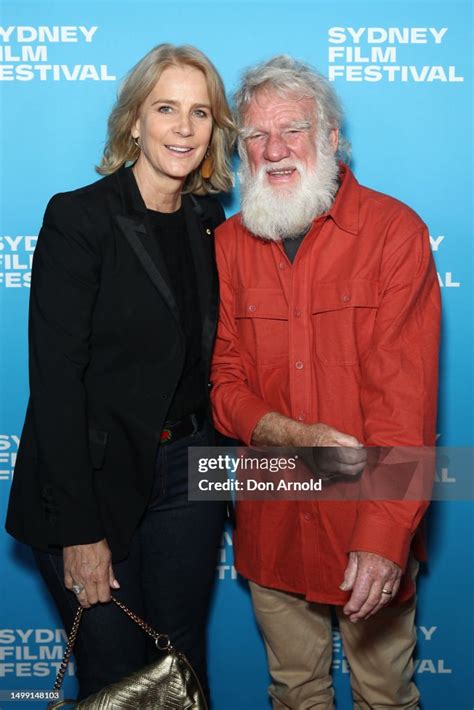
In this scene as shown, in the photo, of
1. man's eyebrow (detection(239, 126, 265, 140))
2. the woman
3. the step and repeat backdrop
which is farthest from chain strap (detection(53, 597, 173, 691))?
man's eyebrow (detection(239, 126, 265, 140))

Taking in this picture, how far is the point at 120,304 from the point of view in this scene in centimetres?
205

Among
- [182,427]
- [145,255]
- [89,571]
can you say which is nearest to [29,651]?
[89,571]

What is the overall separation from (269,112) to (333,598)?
49.6 inches

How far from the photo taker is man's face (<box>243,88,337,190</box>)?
214cm

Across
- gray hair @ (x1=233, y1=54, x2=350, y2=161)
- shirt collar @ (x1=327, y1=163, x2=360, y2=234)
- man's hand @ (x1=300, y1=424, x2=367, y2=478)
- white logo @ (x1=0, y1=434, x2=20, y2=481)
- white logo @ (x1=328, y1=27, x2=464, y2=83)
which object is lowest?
white logo @ (x1=0, y1=434, x2=20, y2=481)

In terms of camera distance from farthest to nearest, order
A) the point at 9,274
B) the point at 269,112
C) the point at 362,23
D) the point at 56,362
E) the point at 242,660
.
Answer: the point at 242,660
the point at 9,274
the point at 362,23
the point at 269,112
the point at 56,362

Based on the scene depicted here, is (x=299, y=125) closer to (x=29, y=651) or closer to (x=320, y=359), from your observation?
(x=320, y=359)

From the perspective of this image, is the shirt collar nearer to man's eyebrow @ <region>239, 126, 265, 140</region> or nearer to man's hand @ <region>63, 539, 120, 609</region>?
man's eyebrow @ <region>239, 126, 265, 140</region>

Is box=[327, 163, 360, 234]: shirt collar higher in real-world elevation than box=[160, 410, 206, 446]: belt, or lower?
higher

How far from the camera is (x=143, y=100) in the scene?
7.07ft

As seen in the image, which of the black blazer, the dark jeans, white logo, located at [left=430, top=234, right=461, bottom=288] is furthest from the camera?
white logo, located at [left=430, top=234, right=461, bottom=288]

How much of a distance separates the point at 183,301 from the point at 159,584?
0.76 meters

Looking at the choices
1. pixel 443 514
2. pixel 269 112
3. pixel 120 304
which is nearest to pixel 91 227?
pixel 120 304

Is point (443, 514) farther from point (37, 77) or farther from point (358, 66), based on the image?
point (37, 77)
